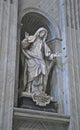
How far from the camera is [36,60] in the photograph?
7.24m

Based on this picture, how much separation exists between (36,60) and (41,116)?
56.1 inches

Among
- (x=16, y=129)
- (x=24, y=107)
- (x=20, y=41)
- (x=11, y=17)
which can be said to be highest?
(x=11, y=17)

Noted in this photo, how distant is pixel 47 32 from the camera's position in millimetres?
7867

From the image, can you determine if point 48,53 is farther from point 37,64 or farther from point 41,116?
point 41,116

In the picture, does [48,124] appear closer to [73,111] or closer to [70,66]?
[73,111]

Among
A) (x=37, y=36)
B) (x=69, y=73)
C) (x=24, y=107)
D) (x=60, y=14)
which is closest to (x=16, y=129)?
(x=24, y=107)

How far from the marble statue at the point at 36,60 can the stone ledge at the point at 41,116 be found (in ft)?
2.13

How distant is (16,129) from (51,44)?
2.60m

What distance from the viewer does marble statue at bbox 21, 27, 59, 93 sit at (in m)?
7.02

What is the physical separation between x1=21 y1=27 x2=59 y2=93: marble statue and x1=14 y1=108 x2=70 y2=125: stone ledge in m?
0.65

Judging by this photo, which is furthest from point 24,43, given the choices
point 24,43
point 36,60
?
point 36,60

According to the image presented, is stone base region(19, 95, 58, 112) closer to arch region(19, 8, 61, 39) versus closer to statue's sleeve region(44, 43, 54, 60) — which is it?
statue's sleeve region(44, 43, 54, 60)

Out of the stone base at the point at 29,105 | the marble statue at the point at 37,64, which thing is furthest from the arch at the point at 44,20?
the stone base at the point at 29,105

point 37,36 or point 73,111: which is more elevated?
point 37,36
